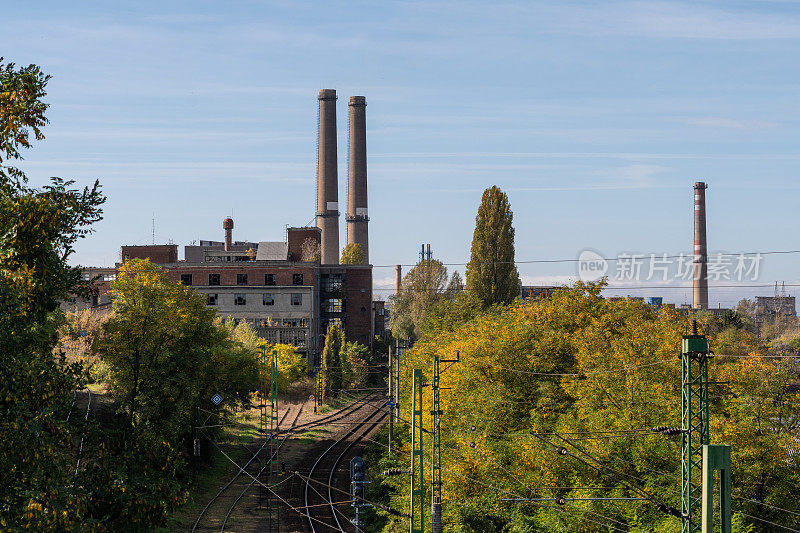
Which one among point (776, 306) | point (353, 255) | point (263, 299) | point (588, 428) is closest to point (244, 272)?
point (263, 299)

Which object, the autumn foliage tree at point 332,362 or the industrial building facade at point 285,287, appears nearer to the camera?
the autumn foliage tree at point 332,362

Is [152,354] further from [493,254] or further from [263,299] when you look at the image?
[263,299]

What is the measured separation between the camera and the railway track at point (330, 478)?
39.8 m

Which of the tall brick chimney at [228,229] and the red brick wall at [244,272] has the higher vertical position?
the tall brick chimney at [228,229]

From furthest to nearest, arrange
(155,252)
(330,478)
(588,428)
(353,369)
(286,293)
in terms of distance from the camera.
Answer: (155,252)
(286,293)
(353,369)
(330,478)
(588,428)

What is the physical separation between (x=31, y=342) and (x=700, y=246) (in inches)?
4419

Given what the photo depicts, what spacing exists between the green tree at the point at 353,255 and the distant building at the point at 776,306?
266 feet

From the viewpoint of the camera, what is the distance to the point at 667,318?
49.9 meters

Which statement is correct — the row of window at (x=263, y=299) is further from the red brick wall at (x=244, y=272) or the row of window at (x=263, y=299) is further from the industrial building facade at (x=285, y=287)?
the red brick wall at (x=244, y=272)

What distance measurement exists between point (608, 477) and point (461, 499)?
627cm

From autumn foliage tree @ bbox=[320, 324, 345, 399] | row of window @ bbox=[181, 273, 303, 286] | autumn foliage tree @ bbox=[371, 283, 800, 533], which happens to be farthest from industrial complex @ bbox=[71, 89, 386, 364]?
autumn foliage tree @ bbox=[371, 283, 800, 533]

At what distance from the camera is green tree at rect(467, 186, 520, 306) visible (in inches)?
3019

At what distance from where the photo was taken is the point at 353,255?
12619 cm

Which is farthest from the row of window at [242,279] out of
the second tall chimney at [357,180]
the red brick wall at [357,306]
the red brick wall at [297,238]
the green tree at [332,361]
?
the second tall chimney at [357,180]
